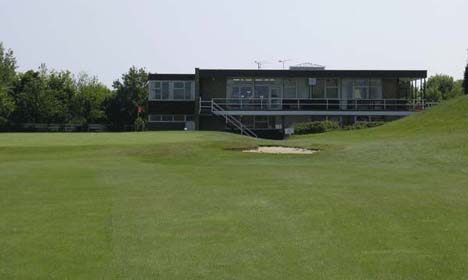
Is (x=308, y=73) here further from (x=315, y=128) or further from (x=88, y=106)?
(x=88, y=106)

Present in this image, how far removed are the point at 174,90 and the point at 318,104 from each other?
492 inches

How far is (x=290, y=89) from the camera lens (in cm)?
5738

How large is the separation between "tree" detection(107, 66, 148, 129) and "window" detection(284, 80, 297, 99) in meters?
32.0

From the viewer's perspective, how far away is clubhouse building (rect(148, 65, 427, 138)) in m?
55.0

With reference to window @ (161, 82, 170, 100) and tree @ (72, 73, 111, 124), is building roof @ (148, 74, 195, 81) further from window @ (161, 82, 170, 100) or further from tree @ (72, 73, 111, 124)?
tree @ (72, 73, 111, 124)

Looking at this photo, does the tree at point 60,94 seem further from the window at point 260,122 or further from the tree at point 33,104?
the window at point 260,122

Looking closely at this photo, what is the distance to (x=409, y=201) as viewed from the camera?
1173cm

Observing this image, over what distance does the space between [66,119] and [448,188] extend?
6831 cm

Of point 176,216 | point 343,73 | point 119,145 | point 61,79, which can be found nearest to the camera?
point 176,216

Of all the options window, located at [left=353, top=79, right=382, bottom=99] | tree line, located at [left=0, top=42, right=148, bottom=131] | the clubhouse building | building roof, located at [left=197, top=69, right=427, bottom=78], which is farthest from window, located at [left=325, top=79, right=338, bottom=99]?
tree line, located at [left=0, top=42, right=148, bottom=131]

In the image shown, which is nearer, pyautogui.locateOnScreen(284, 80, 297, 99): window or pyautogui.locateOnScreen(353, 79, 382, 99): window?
pyautogui.locateOnScreen(353, 79, 382, 99): window

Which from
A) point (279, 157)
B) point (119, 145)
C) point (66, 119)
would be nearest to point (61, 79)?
point (66, 119)

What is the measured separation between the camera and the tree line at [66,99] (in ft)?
235

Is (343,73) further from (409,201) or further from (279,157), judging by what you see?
(409,201)
